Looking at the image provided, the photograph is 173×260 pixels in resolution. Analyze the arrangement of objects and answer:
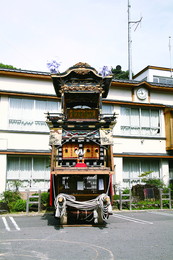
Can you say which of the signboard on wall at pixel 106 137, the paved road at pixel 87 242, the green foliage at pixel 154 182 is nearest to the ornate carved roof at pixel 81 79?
the signboard on wall at pixel 106 137

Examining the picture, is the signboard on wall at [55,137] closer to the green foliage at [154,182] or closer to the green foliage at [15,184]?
the green foliage at [15,184]

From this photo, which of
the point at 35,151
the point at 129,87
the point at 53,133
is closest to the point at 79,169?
the point at 53,133

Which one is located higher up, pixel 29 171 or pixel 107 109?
pixel 107 109

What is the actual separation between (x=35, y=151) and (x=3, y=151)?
90.1 inches

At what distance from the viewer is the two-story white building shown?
19.6 meters

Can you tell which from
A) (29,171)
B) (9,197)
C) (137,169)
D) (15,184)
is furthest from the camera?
(137,169)

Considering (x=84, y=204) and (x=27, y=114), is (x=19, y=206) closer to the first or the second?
(x=84, y=204)

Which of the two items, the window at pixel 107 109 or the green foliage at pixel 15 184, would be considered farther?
the window at pixel 107 109

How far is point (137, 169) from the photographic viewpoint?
74.1ft

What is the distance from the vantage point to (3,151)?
18734mm

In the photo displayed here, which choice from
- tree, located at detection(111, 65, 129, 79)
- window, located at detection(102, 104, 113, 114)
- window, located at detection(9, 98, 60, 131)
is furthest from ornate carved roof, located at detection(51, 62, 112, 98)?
tree, located at detection(111, 65, 129, 79)

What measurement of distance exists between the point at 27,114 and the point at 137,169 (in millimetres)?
10385

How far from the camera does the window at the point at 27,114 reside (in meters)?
20.0

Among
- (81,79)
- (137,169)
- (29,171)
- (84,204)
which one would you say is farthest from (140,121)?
(84,204)
